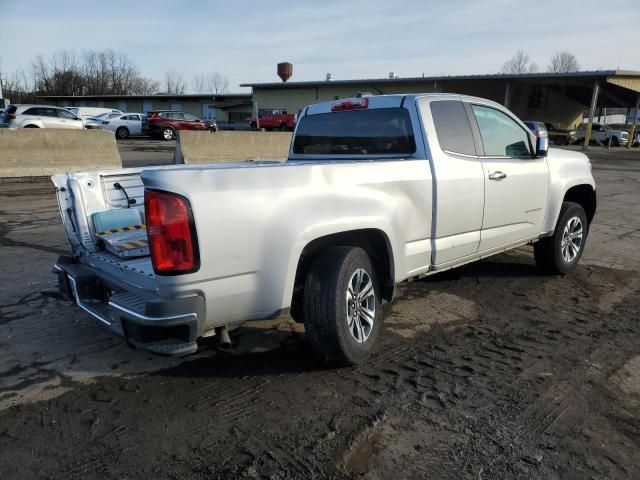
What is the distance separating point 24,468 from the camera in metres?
2.51

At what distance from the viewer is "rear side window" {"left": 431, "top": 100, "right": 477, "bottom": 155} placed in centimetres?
423

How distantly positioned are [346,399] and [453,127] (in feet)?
8.03

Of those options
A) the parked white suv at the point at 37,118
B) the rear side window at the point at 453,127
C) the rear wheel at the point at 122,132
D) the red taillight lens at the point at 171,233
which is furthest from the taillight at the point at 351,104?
the rear wheel at the point at 122,132

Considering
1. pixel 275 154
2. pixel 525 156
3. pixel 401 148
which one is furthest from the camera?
pixel 275 154

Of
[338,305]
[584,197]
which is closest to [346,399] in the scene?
[338,305]

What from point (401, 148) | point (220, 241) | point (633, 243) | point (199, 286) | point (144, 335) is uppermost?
point (401, 148)

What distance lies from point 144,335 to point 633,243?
723 cm

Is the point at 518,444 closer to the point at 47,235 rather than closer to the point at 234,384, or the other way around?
the point at 234,384

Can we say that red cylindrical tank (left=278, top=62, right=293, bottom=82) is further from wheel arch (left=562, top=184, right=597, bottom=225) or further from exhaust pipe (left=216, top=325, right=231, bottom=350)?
exhaust pipe (left=216, top=325, right=231, bottom=350)

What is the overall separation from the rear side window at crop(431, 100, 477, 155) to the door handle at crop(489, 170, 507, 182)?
0.25 metres

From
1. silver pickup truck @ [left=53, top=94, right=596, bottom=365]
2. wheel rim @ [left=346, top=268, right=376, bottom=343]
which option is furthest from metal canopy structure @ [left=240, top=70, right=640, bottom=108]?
wheel rim @ [left=346, top=268, right=376, bottom=343]

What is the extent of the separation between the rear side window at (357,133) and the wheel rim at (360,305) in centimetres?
122

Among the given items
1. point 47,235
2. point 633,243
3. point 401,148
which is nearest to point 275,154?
point 47,235

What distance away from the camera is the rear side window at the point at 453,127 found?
4.23 m
